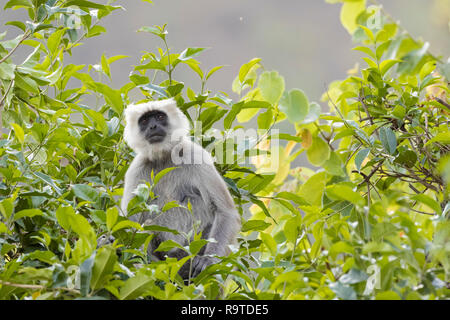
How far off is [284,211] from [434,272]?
153 cm

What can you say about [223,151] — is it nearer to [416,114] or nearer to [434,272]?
[416,114]

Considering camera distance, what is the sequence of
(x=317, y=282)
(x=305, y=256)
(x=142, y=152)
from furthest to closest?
1. (x=142, y=152)
2. (x=305, y=256)
3. (x=317, y=282)

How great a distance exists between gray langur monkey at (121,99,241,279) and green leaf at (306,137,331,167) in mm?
1886

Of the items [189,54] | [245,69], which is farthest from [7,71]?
[245,69]

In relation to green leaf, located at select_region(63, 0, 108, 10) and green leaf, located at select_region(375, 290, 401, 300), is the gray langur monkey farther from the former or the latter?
green leaf, located at select_region(375, 290, 401, 300)

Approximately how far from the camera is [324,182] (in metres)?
2.42

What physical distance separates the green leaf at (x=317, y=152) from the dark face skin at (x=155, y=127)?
8.49 ft

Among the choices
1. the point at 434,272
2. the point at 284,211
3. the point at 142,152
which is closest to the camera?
the point at 434,272

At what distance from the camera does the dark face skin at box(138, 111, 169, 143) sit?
13.9 ft

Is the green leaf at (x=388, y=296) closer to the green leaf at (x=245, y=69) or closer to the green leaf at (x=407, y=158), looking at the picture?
the green leaf at (x=407, y=158)

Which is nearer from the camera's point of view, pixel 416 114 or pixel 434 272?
pixel 434 272

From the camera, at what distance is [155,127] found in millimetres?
4262

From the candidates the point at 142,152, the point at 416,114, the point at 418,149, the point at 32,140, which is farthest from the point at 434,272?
the point at 142,152
